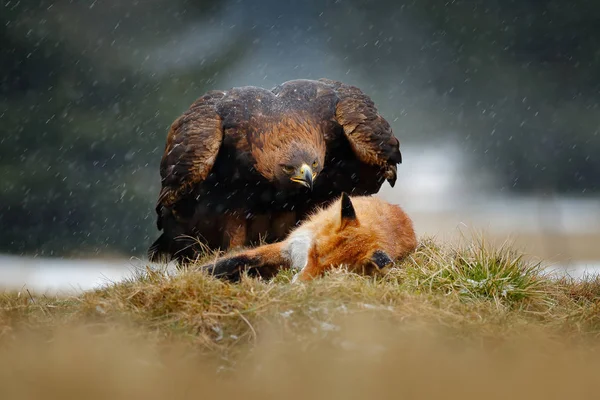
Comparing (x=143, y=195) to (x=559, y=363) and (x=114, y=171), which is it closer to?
(x=114, y=171)

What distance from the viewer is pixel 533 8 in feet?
23.5

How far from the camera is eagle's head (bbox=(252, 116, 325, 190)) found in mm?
4891

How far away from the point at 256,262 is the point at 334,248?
1.82ft

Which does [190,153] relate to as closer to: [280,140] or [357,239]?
[280,140]

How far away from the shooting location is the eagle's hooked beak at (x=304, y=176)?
4727mm

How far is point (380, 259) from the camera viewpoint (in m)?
3.40

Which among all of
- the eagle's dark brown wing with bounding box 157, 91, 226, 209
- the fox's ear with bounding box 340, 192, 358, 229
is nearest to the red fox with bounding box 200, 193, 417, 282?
the fox's ear with bounding box 340, 192, 358, 229

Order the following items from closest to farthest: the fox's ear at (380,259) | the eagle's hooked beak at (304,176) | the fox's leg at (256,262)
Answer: the fox's ear at (380,259) → the fox's leg at (256,262) → the eagle's hooked beak at (304,176)

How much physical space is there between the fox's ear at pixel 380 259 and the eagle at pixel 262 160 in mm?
1594

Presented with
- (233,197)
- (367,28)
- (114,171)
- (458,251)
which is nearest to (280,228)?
(233,197)

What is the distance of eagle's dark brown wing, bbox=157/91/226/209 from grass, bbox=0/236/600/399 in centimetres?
166

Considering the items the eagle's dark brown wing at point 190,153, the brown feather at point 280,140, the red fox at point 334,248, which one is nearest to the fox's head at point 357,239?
the red fox at point 334,248

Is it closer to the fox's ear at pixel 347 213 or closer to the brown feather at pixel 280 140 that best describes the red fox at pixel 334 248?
the fox's ear at pixel 347 213

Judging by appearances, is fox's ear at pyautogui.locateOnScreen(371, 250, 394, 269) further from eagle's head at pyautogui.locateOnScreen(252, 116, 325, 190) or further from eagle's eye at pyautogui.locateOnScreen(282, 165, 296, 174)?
eagle's eye at pyautogui.locateOnScreen(282, 165, 296, 174)
